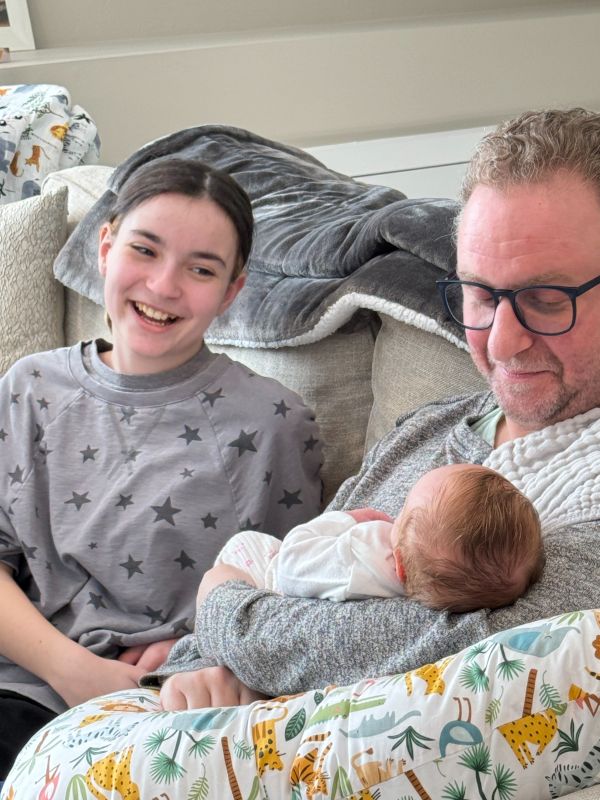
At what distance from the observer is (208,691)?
1.22 m

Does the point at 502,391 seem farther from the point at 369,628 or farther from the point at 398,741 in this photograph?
the point at 398,741

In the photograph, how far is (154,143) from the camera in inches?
98.6

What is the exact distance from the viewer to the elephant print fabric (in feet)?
2.91

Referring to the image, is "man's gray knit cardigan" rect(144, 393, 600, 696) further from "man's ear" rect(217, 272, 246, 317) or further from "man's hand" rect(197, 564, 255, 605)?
"man's ear" rect(217, 272, 246, 317)

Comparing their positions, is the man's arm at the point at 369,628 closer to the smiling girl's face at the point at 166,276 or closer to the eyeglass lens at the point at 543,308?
the eyeglass lens at the point at 543,308

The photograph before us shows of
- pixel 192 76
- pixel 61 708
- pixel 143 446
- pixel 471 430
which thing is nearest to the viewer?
pixel 471 430

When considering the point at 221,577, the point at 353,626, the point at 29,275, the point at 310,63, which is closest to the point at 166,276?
the point at 221,577

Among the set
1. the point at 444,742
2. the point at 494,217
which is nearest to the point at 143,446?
the point at 494,217

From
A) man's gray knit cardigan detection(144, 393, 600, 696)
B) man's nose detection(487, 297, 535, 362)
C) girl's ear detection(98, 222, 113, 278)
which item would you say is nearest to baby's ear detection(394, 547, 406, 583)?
man's gray knit cardigan detection(144, 393, 600, 696)

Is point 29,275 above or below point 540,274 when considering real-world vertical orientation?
below

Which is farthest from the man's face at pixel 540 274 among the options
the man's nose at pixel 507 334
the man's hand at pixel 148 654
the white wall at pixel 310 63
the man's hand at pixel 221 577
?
the white wall at pixel 310 63

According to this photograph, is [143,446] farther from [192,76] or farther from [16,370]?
[192,76]

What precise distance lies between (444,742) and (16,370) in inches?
43.8

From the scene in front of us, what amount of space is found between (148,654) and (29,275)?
130cm
